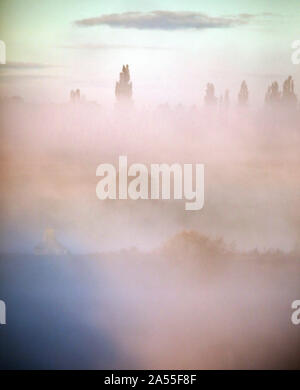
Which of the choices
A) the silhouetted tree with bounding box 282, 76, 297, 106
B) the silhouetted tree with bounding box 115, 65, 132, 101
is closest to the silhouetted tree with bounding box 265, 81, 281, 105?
the silhouetted tree with bounding box 282, 76, 297, 106

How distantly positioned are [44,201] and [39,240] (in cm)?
18

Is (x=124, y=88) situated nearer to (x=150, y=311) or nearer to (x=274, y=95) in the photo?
(x=274, y=95)

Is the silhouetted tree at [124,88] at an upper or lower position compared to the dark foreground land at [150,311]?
upper

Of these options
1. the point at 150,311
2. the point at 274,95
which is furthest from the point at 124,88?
the point at 150,311

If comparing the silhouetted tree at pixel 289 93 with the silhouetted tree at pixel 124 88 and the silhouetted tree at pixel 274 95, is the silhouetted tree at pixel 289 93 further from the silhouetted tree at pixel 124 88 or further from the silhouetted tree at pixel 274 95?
the silhouetted tree at pixel 124 88

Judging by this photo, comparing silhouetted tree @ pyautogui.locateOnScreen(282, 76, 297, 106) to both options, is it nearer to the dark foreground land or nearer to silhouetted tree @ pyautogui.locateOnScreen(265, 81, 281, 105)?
silhouetted tree @ pyautogui.locateOnScreen(265, 81, 281, 105)

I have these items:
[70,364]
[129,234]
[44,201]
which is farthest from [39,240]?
[70,364]

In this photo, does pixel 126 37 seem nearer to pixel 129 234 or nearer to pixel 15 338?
pixel 129 234

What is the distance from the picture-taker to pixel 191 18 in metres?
2.70

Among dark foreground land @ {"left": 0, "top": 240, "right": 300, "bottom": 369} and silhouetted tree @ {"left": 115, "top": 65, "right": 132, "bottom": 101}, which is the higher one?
silhouetted tree @ {"left": 115, "top": 65, "right": 132, "bottom": 101}

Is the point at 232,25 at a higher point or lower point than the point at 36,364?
higher

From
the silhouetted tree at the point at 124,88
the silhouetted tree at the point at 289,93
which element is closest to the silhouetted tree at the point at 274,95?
the silhouetted tree at the point at 289,93

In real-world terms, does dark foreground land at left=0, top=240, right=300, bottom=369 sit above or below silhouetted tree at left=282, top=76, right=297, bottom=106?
below

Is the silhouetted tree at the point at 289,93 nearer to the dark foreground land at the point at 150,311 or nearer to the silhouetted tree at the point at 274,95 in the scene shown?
the silhouetted tree at the point at 274,95
